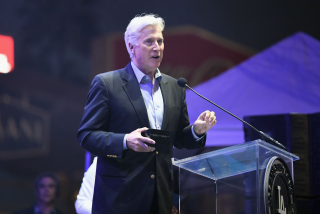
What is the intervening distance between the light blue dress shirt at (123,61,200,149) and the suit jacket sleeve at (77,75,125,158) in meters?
0.18

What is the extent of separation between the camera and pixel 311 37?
434 centimetres

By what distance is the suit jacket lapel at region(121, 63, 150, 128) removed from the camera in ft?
5.21

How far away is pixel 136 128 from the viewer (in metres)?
1.58

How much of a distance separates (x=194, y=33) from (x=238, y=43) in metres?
0.54

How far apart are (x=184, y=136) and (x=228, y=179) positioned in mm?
299

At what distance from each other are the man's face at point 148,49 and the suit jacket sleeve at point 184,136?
0.24 m

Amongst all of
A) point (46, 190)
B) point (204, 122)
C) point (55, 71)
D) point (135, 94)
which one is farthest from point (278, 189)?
point (55, 71)

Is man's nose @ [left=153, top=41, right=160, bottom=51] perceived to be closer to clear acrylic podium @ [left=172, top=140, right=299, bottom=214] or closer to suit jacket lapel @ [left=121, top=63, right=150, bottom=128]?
suit jacket lapel @ [left=121, top=63, right=150, bottom=128]

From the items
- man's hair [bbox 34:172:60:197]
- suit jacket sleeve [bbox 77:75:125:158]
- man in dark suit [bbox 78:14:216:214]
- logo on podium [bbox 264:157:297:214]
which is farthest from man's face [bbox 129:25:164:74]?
man's hair [bbox 34:172:60:197]

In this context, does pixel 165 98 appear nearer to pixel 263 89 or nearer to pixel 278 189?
pixel 278 189

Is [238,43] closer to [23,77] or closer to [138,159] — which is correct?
[23,77]

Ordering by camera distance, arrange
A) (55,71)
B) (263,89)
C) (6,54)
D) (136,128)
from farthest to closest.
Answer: (263,89), (55,71), (6,54), (136,128)

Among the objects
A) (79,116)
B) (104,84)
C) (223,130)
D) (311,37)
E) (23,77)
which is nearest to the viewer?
(104,84)

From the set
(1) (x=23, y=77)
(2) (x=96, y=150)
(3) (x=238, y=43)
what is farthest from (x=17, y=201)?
(3) (x=238, y=43)
